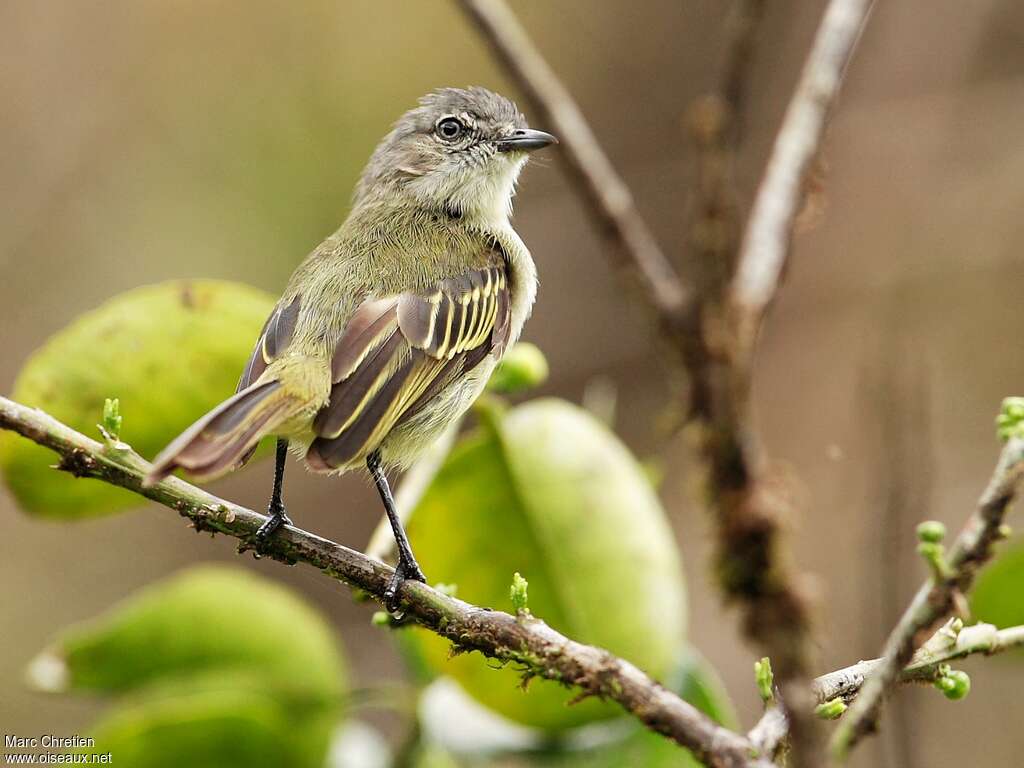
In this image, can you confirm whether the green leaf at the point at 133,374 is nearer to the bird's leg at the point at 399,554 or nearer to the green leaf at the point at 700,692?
the bird's leg at the point at 399,554

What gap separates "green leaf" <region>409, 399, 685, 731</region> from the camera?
2881 mm

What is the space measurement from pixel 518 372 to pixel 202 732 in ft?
4.03

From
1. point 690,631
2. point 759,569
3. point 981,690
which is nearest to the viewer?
point 759,569

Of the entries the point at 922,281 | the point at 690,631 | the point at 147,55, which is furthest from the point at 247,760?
the point at 147,55

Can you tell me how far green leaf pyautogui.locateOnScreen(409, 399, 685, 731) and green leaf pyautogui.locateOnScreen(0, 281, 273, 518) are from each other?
593 mm

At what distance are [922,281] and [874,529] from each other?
460 centimetres

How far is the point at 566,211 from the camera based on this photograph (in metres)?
7.57

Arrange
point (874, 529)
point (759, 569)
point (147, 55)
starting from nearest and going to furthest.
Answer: point (759, 569), point (874, 529), point (147, 55)

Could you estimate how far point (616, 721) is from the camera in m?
3.01

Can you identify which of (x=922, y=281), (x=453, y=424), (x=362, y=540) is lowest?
(x=453, y=424)

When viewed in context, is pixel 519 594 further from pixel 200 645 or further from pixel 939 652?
pixel 200 645

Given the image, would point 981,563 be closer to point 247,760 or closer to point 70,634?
point 247,760

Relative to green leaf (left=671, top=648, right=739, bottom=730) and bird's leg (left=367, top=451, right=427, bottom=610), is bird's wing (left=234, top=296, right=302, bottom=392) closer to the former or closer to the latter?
bird's leg (left=367, top=451, right=427, bottom=610)

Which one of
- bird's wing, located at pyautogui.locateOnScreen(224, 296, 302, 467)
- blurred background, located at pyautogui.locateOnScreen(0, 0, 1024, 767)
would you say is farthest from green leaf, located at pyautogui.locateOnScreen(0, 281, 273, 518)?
blurred background, located at pyautogui.locateOnScreen(0, 0, 1024, 767)
